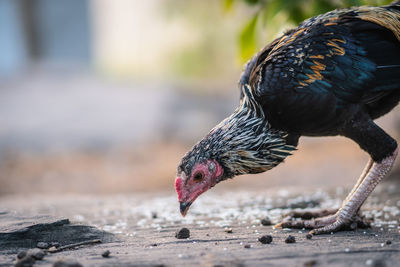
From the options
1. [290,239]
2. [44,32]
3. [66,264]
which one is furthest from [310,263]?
[44,32]

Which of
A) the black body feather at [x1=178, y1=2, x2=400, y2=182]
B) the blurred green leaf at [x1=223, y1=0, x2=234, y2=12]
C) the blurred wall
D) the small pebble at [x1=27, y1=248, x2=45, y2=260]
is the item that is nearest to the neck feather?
the black body feather at [x1=178, y1=2, x2=400, y2=182]

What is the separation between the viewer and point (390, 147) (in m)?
4.36

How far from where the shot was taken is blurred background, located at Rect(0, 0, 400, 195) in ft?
37.2

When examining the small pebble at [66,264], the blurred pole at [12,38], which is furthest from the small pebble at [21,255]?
the blurred pole at [12,38]

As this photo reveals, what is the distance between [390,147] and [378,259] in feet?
4.03

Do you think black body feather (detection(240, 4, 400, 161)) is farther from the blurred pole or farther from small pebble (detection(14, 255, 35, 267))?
the blurred pole

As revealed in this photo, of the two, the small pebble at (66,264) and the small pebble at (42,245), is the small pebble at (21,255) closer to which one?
the small pebble at (42,245)

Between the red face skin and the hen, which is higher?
the hen

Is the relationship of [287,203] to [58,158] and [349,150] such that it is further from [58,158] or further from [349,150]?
[58,158]

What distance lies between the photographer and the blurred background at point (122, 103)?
447 inches

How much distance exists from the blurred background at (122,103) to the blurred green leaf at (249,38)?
0.01m

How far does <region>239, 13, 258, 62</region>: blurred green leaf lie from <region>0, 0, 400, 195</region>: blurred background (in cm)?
1

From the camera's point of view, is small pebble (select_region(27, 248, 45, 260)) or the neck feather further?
the neck feather

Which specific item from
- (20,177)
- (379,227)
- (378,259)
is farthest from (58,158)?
(378,259)
